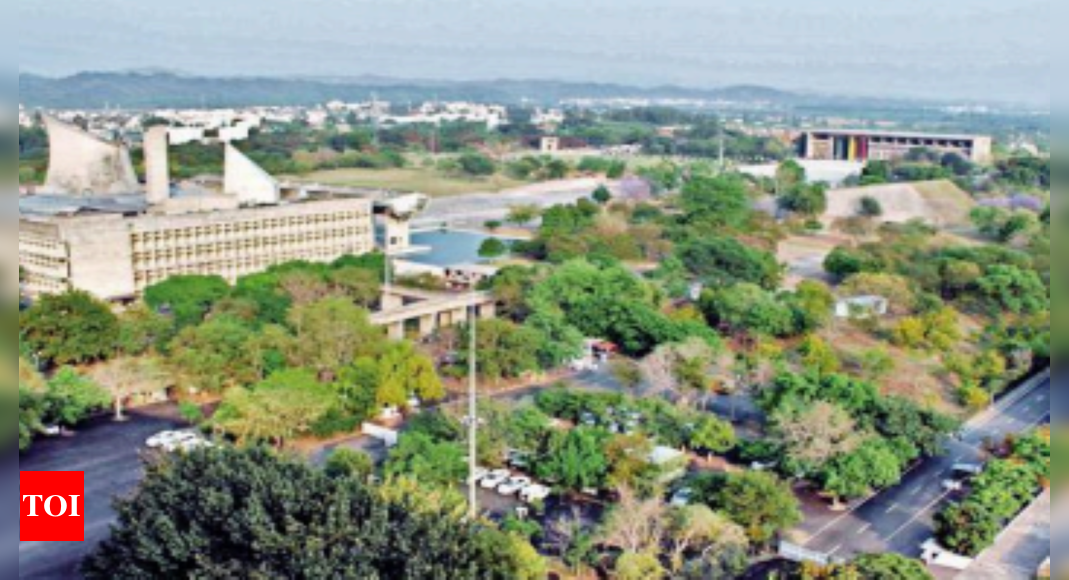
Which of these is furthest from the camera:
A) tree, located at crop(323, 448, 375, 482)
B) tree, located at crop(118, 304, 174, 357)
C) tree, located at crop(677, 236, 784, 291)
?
tree, located at crop(677, 236, 784, 291)

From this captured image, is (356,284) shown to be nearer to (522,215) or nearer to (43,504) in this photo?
(522,215)

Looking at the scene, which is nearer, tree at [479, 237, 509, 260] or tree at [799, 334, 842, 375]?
tree at [799, 334, 842, 375]

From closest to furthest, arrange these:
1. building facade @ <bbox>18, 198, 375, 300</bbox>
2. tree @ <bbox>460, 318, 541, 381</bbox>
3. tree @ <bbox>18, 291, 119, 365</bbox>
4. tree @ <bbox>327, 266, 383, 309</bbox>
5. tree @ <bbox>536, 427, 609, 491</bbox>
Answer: tree @ <bbox>536, 427, 609, 491</bbox> < tree @ <bbox>18, 291, 119, 365</bbox> < tree @ <bbox>460, 318, 541, 381</bbox> < building facade @ <bbox>18, 198, 375, 300</bbox> < tree @ <bbox>327, 266, 383, 309</bbox>

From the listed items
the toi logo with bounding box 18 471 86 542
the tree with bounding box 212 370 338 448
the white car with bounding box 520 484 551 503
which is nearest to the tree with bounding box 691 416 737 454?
the white car with bounding box 520 484 551 503

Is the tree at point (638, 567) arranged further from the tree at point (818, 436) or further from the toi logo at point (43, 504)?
the toi logo at point (43, 504)

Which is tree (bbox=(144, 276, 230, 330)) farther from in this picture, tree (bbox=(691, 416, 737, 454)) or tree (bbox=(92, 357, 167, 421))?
tree (bbox=(691, 416, 737, 454))

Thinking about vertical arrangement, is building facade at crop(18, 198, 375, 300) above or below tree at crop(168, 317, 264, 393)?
above
